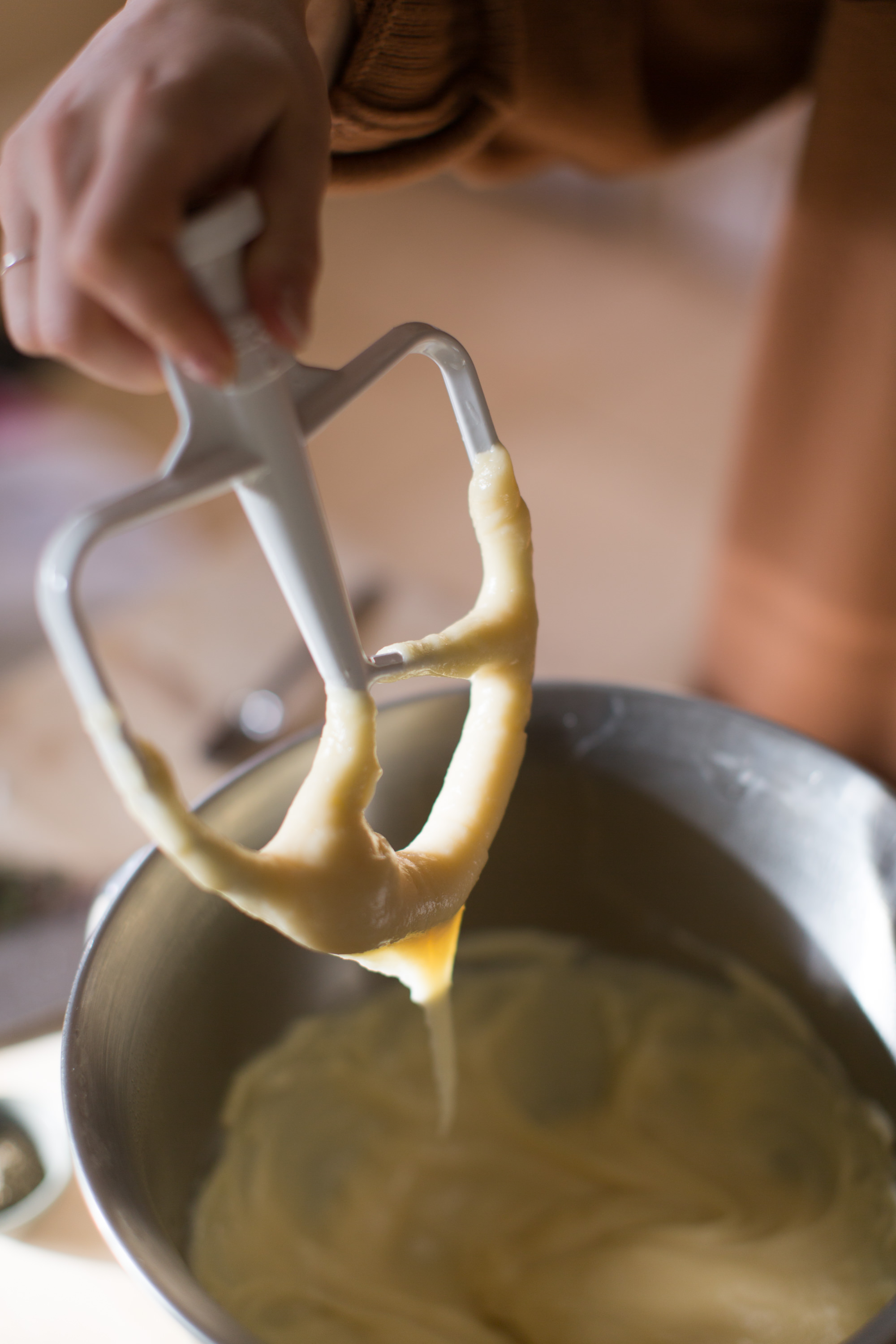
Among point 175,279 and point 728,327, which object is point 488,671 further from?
point 728,327

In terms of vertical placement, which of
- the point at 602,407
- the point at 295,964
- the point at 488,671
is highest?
the point at 488,671

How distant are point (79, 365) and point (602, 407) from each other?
121cm

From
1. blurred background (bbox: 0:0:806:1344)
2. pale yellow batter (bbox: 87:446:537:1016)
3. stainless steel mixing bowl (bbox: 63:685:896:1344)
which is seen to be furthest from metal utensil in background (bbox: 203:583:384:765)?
pale yellow batter (bbox: 87:446:537:1016)

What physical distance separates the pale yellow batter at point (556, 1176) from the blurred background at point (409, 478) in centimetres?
10

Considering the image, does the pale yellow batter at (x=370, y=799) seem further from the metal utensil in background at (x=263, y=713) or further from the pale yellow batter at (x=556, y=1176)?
the metal utensil in background at (x=263, y=713)

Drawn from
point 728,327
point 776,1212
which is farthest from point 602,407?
point 776,1212

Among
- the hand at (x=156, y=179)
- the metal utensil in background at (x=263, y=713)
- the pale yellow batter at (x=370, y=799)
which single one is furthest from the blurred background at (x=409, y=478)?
the hand at (x=156, y=179)

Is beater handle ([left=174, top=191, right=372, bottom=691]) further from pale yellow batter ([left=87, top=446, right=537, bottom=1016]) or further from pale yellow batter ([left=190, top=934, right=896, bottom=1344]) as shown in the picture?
pale yellow batter ([left=190, top=934, right=896, bottom=1344])

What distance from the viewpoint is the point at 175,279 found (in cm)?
29

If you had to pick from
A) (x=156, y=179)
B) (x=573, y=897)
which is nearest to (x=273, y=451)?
(x=156, y=179)

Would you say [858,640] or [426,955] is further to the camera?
[858,640]

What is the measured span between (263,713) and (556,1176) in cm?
37

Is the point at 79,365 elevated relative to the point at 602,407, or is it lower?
elevated

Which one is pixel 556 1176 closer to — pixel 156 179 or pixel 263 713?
pixel 263 713
